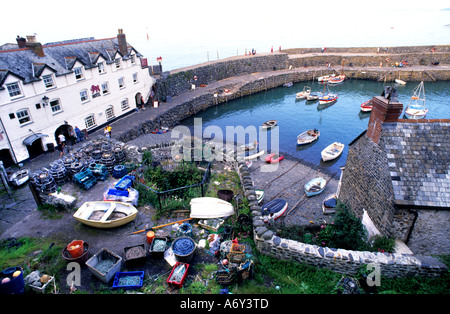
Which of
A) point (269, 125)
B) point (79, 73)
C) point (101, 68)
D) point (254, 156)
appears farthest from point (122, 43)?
point (254, 156)

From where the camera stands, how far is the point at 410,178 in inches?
423

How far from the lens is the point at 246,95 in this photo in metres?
49.2

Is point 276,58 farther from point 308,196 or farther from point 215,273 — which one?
point 215,273

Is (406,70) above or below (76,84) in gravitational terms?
below

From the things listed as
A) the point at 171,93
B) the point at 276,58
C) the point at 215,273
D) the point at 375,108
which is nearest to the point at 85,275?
the point at 215,273

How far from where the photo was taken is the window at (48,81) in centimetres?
2347

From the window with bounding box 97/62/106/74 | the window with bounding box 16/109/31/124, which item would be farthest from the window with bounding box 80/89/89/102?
the window with bounding box 16/109/31/124

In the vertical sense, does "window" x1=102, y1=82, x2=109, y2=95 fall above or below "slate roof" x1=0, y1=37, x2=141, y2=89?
below

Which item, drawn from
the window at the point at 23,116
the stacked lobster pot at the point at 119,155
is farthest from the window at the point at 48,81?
the stacked lobster pot at the point at 119,155

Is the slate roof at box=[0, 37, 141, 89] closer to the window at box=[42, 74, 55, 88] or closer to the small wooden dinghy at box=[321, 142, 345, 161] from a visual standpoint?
the window at box=[42, 74, 55, 88]

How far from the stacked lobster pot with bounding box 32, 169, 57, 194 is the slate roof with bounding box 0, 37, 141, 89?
11.4 meters

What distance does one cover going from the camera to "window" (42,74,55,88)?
23.5m

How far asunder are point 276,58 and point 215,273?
53528 mm
